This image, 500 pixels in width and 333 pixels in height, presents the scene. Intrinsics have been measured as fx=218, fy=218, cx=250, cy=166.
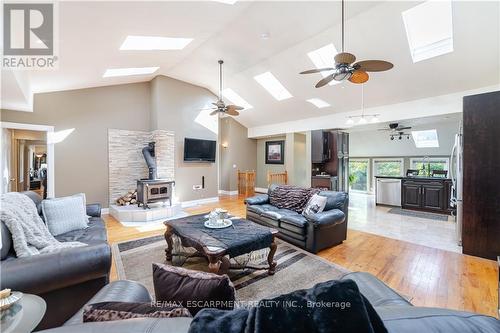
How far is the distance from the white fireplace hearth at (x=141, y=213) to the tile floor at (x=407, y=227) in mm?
4078

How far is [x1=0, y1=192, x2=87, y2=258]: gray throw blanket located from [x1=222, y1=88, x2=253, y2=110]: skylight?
5.74 m

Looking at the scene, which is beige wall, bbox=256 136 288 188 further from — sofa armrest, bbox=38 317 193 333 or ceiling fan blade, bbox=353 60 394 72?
sofa armrest, bbox=38 317 193 333

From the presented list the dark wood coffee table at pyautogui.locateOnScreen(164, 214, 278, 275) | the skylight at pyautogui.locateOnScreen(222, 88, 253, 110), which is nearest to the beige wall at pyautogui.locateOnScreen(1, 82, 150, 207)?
the skylight at pyautogui.locateOnScreen(222, 88, 253, 110)

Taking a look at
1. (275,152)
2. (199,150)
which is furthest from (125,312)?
(275,152)

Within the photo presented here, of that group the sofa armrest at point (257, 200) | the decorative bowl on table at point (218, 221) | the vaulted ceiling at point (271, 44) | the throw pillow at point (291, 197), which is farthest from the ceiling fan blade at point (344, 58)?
the sofa armrest at point (257, 200)

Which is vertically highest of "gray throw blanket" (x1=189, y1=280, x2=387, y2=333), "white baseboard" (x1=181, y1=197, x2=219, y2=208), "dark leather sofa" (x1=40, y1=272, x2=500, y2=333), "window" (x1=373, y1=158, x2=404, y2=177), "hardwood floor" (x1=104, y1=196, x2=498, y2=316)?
"window" (x1=373, y1=158, x2=404, y2=177)

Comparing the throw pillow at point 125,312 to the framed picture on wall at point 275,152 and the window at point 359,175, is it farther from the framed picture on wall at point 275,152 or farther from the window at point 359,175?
the window at point 359,175

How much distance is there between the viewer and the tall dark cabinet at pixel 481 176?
2.88m

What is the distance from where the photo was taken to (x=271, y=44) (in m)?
4.31

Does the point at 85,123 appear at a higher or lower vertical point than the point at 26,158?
higher

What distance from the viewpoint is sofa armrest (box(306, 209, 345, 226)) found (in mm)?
3040

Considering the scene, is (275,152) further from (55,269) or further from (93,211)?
(55,269)

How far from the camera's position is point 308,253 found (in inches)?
122

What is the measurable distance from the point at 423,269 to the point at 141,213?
5010mm
